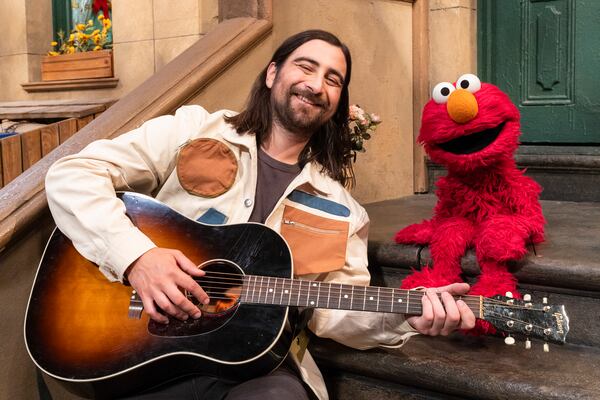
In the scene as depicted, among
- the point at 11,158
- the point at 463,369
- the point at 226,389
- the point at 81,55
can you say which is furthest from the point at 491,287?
the point at 81,55

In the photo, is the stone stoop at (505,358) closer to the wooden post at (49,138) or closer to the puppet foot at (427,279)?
the puppet foot at (427,279)

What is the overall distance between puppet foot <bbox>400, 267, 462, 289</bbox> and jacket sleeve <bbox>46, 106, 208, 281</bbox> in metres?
0.84

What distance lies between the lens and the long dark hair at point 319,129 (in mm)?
2389

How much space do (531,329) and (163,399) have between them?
94cm

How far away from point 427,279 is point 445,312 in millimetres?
550

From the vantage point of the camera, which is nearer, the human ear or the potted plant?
the human ear

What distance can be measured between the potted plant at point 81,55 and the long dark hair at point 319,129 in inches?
78.1

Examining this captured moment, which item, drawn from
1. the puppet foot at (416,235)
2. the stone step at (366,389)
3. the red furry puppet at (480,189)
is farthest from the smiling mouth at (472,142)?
the stone step at (366,389)

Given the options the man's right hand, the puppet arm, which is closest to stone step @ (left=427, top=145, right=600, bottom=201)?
the puppet arm

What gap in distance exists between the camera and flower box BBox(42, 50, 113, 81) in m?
4.19

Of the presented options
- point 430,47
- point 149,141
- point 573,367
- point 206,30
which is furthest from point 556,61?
point 149,141

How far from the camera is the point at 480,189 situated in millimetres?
2404

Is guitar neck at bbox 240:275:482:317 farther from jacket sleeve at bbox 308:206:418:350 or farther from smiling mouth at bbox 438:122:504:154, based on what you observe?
smiling mouth at bbox 438:122:504:154

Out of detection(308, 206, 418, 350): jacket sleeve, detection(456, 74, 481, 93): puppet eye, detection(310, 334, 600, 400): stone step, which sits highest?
detection(456, 74, 481, 93): puppet eye
